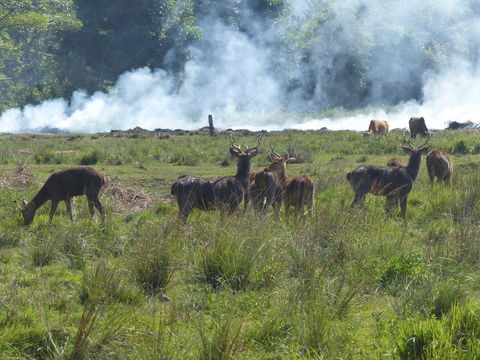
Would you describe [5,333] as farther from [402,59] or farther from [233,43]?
[402,59]

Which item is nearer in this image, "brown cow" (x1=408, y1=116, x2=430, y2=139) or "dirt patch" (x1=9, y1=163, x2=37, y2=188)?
"dirt patch" (x1=9, y1=163, x2=37, y2=188)

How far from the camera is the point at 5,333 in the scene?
241 inches

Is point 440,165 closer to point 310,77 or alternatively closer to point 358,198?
point 358,198

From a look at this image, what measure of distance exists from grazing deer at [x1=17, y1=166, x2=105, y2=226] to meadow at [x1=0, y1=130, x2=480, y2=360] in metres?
0.34

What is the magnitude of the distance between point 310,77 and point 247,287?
49.5 meters

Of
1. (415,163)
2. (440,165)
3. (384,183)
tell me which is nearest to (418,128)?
(440,165)

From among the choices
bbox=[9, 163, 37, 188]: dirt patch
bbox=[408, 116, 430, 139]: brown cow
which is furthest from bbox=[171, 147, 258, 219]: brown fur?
bbox=[408, 116, 430, 139]: brown cow

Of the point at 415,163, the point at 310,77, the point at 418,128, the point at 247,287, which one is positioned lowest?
the point at 247,287

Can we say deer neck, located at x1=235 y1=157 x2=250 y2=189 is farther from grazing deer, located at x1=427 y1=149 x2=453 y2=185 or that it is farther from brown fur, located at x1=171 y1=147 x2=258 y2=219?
grazing deer, located at x1=427 y1=149 x2=453 y2=185

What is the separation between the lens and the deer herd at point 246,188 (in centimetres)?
1184

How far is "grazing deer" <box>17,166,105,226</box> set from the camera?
41.8 ft

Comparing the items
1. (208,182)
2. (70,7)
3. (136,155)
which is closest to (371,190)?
(208,182)

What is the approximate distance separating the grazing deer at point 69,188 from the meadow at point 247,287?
1.10 feet

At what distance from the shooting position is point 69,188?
1299 centimetres
